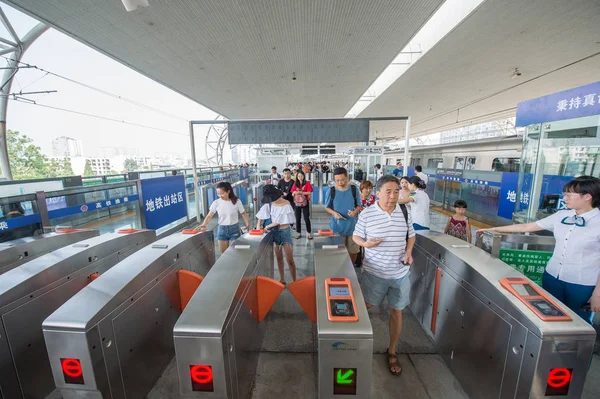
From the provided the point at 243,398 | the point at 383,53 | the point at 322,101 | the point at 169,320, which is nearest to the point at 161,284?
the point at 169,320

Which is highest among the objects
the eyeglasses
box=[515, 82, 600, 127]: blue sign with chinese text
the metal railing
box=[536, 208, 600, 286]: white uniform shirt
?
box=[515, 82, 600, 127]: blue sign with chinese text

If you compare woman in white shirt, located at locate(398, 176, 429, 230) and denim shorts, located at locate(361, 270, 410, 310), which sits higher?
woman in white shirt, located at locate(398, 176, 429, 230)

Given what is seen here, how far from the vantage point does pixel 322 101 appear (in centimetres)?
916

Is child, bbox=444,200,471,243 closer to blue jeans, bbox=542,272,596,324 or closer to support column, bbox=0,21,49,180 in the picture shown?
blue jeans, bbox=542,272,596,324

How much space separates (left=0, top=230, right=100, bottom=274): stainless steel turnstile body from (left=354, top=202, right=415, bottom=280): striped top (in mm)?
3119

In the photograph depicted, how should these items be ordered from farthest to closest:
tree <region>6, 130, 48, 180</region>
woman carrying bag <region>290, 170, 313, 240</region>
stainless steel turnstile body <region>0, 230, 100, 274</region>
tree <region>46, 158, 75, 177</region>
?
tree <region>46, 158, 75, 177</region>
tree <region>6, 130, 48, 180</region>
woman carrying bag <region>290, 170, 313, 240</region>
stainless steel turnstile body <region>0, 230, 100, 274</region>

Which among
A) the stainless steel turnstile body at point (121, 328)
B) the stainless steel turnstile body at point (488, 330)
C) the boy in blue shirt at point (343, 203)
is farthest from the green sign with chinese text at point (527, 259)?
the stainless steel turnstile body at point (121, 328)

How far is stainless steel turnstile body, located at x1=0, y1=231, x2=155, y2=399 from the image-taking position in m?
1.70

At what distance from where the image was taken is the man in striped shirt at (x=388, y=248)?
6.55 feet

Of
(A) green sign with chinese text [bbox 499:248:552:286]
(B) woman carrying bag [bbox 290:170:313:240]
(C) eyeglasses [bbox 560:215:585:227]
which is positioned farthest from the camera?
(B) woman carrying bag [bbox 290:170:313:240]

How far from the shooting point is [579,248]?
1.82 metres

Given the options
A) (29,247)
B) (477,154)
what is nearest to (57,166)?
(29,247)

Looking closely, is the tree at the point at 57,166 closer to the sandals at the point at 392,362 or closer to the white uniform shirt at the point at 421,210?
the white uniform shirt at the point at 421,210

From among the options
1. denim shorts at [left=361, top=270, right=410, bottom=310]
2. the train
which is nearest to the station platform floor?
denim shorts at [left=361, top=270, right=410, bottom=310]
